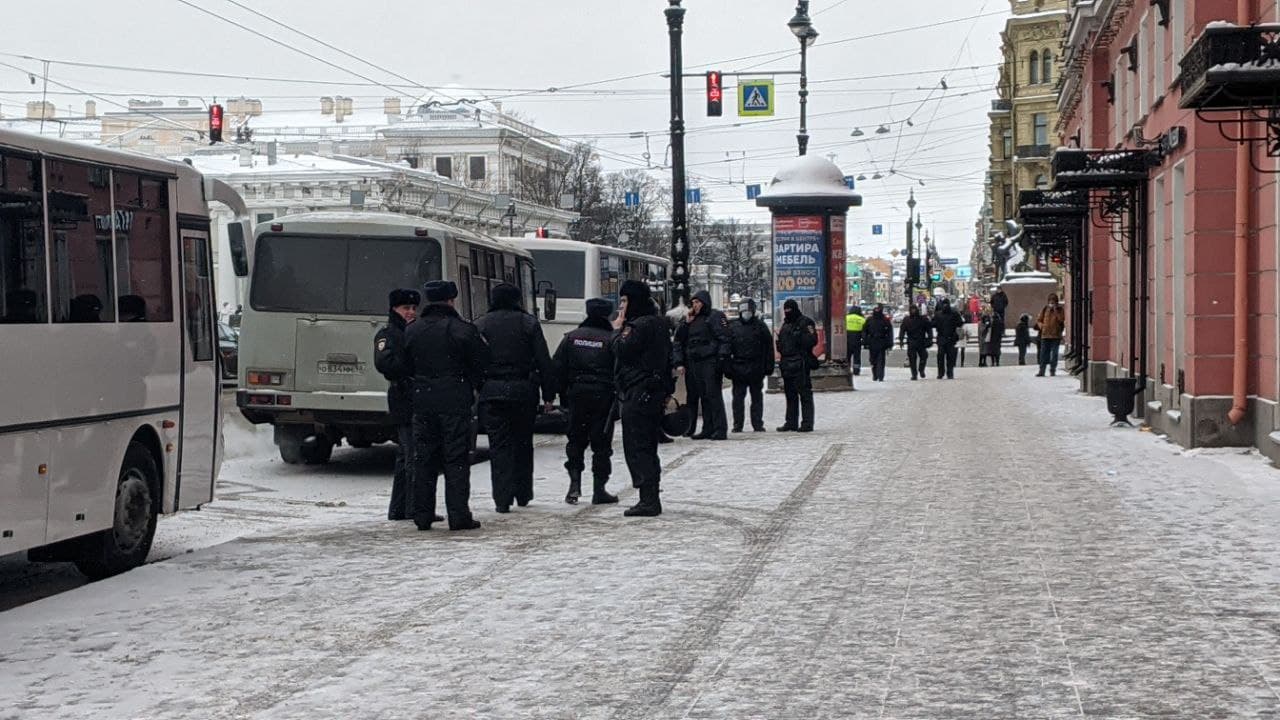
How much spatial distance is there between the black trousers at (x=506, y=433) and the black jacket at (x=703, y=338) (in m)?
7.68

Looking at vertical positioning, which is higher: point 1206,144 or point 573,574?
point 1206,144

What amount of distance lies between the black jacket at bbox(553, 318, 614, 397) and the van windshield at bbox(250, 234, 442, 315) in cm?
445

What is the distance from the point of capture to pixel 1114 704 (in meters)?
6.64

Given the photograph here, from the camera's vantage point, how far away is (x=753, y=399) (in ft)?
74.6

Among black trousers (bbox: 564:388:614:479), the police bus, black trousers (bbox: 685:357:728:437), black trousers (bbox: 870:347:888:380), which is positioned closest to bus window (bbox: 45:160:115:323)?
black trousers (bbox: 564:388:614:479)

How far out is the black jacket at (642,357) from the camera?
13297 millimetres

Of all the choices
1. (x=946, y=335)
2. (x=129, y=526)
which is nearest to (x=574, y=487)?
(x=129, y=526)

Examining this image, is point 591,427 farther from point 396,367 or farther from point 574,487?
point 396,367

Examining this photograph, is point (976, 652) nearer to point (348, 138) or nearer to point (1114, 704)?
point (1114, 704)

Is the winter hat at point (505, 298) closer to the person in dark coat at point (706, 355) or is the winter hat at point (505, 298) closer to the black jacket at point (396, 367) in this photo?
the black jacket at point (396, 367)

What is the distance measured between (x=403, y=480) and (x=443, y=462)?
1.19 metres

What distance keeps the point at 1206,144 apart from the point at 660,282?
21.6 meters

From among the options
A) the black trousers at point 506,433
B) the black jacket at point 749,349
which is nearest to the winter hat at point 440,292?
the black trousers at point 506,433

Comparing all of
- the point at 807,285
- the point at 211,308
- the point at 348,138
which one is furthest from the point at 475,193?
Result: the point at 211,308
